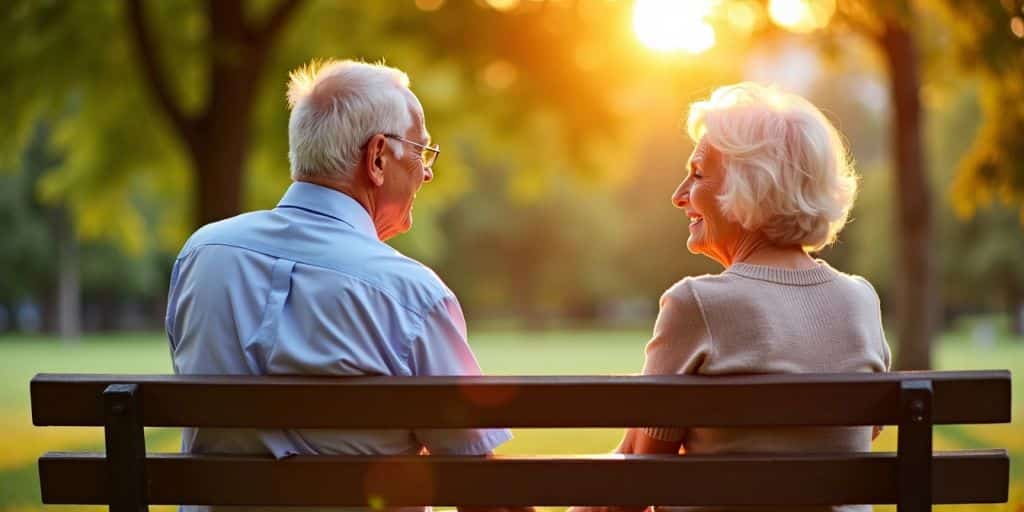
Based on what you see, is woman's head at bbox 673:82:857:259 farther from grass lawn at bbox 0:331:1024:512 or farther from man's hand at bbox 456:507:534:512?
grass lawn at bbox 0:331:1024:512

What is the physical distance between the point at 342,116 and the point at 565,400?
1015 millimetres

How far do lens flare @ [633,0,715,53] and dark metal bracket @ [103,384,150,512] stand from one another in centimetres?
976

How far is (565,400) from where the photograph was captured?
2.89m

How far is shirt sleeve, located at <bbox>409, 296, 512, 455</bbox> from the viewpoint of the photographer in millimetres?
3066

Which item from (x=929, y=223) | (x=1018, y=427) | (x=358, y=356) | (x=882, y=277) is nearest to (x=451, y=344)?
(x=358, y=356)

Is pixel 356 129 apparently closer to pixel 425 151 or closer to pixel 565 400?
pixel 425 151

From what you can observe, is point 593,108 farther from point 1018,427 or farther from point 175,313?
point 175,313

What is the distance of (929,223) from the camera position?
1672 centimetres

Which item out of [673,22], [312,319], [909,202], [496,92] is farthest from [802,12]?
[312,319]

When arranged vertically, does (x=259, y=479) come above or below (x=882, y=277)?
above

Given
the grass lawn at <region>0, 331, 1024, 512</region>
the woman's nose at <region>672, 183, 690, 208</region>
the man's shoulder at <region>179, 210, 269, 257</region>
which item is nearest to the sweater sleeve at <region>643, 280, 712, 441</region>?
the woman's nose at <region>672, 183, 690, 208</region>

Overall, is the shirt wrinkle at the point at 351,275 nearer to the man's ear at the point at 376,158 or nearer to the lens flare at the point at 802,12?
the man's ear at the point at 376,158

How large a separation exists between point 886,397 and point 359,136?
4.87ft

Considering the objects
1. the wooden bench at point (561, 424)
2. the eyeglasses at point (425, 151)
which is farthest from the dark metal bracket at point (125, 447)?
the eyeglasses at point (425, 151)
